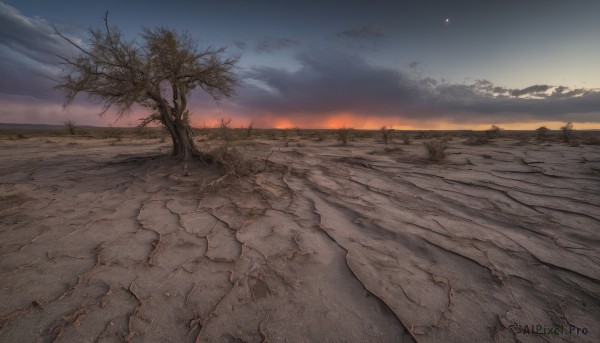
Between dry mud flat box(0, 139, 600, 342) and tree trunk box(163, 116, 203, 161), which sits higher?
tree trunk box(163, 116, 203, 161)

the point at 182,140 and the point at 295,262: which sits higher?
the point at 182,140

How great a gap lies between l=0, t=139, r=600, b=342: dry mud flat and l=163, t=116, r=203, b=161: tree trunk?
1.63 meters

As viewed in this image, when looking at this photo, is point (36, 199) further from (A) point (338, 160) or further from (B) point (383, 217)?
(A) point (338, 160)

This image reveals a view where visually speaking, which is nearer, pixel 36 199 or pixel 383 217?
pixel 383 217

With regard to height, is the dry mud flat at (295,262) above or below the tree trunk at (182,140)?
below

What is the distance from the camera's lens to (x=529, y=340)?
1.98 m

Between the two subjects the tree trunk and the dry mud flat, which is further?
the tree trunk

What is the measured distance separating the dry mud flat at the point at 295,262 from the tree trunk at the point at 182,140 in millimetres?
1635

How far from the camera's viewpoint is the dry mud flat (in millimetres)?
2082

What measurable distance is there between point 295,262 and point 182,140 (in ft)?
17.7

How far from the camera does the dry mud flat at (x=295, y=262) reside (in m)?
2.08

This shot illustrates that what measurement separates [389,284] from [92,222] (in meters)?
4.00

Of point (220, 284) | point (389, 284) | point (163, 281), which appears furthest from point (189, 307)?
point (389, 284)

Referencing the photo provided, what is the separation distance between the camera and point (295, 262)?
9.49 ft
